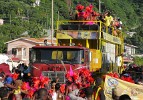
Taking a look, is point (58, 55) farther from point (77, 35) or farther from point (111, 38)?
point (111, 38)

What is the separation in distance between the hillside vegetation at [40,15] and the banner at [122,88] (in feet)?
287

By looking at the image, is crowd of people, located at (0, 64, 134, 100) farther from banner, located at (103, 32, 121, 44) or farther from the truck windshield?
banner, located at (103, 32, 121, 44)

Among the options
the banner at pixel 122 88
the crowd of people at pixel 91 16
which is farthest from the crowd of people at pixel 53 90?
the crowd of people at pixel 91 16

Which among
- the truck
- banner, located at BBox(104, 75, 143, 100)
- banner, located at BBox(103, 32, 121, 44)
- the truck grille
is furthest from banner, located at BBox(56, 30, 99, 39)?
banner, located at BBox(104, 75, 143, 100)

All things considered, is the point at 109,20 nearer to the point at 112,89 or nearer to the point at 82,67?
the point at 82,67

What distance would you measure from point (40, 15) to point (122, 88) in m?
135

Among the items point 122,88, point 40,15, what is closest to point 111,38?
point 122,88

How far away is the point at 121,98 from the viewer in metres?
12.4

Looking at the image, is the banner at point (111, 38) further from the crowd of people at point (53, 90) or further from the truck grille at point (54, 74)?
the crowd of people at point (53, 90)

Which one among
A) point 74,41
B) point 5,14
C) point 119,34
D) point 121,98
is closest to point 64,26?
point 74,41

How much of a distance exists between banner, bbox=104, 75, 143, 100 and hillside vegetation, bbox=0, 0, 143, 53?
287ft

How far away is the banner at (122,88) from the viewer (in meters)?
13.2

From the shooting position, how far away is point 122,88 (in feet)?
44.0

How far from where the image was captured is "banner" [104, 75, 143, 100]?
13.2 m
